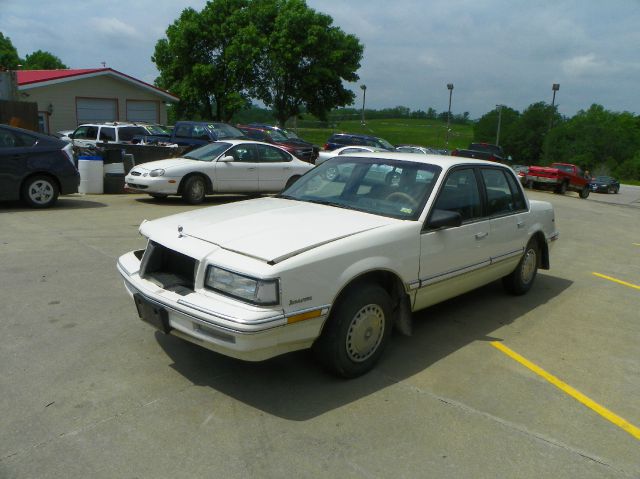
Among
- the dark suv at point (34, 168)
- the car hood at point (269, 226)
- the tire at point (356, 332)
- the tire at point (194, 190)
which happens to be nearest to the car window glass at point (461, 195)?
the car hood at point (269, 226)

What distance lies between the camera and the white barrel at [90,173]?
43.0 ft

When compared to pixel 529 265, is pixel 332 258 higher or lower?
higher

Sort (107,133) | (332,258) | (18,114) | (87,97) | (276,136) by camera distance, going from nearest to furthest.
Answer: (332,258) → (18,114) → (107,133) → (276,136) → (87,97)

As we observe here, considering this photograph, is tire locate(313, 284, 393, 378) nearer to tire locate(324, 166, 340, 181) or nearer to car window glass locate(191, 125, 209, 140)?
tire locate(324, 166, 340, 181)

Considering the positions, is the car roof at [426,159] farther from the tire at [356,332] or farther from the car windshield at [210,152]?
the car windshield at [210,152]

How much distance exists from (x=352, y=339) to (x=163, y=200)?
9.68 meters

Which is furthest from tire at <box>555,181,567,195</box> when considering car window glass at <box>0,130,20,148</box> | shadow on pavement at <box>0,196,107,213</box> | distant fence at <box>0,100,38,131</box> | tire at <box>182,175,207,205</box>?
car window glass at <box>0,130,20,148</box>

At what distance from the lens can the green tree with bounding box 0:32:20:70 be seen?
6712cm

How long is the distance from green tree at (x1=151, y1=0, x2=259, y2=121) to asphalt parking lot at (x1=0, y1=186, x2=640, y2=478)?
3172 cm

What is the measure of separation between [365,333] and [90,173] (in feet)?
36.0

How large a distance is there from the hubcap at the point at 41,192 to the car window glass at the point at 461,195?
326 inches

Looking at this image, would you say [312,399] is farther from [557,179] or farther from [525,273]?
[557,179]

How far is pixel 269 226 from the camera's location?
4.05 meters

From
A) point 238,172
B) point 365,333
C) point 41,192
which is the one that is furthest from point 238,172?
point 365,333
